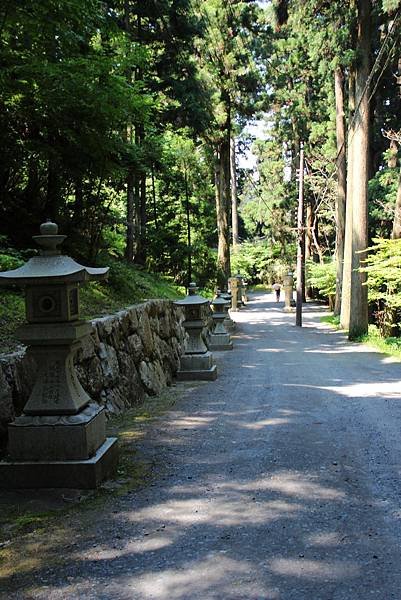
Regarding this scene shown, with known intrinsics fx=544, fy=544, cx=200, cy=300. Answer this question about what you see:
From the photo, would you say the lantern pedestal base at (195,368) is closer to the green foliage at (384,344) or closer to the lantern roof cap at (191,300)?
the lantern roof cap at (191,300)

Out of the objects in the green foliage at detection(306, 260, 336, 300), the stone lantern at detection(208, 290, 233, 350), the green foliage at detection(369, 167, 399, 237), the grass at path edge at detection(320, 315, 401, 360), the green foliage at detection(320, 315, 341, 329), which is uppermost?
Result: the green foliage at detection(369, 167, 399, 237)

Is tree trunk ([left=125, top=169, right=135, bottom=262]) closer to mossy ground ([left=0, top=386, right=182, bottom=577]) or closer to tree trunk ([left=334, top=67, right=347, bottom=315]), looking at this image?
mossy ground ([left=0, top=386, right=182, bottom=577])

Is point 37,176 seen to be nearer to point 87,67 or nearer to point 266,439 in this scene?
point 87,67

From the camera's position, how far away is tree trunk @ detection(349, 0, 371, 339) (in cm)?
1634

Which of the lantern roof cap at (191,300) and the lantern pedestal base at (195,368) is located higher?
the lantern roof cap at (191,300)

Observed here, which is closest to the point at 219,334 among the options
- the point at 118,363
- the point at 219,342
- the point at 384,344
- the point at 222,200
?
the point at 219,342

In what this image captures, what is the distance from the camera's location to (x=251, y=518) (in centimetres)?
335

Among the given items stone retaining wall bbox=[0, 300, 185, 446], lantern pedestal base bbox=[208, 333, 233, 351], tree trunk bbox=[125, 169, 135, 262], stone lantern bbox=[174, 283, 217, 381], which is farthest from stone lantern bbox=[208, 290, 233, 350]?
stone lantern bbox=[174, 283, 217, 381]

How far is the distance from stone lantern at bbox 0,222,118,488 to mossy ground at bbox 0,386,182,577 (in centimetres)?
11

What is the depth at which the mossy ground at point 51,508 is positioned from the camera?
3.05 m

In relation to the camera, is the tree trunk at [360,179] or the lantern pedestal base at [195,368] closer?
the lantern pedestal base at [195,368]

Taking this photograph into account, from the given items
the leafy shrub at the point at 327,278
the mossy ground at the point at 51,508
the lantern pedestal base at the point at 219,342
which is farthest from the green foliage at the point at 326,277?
the mossy ground at the point at 51,508

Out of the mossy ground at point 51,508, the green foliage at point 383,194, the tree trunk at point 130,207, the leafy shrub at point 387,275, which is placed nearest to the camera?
the mossy ground at point 51,508

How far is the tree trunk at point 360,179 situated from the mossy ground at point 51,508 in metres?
13.2
